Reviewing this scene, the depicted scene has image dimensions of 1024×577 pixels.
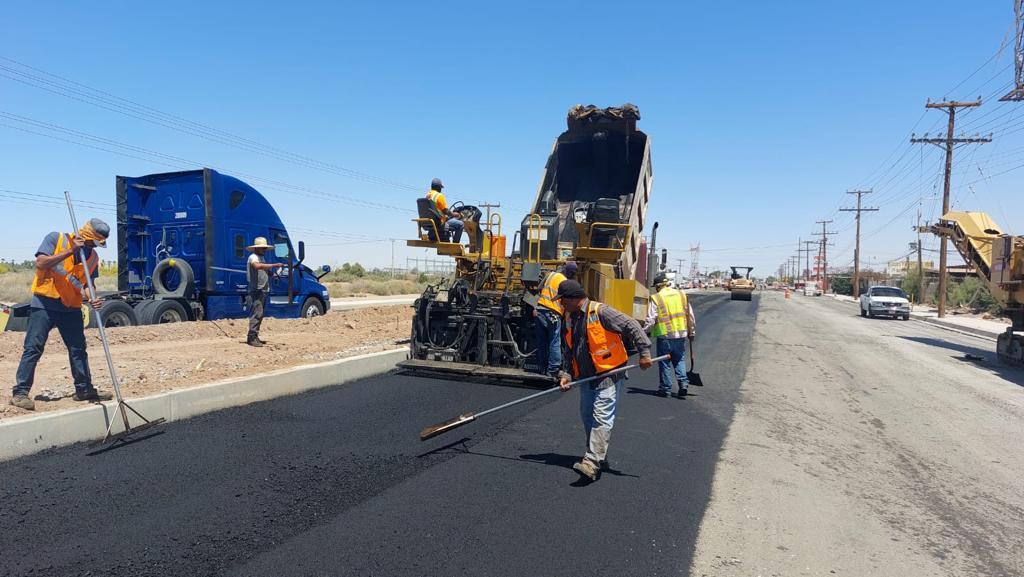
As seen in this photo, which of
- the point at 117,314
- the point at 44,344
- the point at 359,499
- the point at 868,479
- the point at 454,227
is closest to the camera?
the point at 359,499

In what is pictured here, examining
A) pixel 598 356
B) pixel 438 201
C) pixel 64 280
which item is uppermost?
pixel 438 201

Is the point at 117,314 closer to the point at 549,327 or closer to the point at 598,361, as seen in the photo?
the point at 549,327

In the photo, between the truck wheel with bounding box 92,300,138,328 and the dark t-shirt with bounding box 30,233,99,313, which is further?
the truck wheel with bounding box 92,300,138,328

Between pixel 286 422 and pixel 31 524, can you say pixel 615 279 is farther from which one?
pixel 31 524

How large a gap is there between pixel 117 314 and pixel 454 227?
5425 mm

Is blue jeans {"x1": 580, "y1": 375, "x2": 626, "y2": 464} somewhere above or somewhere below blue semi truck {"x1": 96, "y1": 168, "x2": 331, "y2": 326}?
below

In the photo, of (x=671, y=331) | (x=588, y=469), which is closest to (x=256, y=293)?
(x=671, y=331)

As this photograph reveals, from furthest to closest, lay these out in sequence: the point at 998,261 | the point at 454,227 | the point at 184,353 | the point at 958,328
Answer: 1. the point at 958,328
2. the point at 998,261
3. the point at 454,227
4. the point at 184,353

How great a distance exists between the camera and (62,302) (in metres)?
5.47

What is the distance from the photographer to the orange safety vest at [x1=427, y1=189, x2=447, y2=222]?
902 centimetres

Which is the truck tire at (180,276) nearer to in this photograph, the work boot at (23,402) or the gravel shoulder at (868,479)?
the work boot at (23,402)

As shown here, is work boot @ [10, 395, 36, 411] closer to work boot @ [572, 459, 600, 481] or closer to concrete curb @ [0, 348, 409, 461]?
concrete curb @ [0, 348, 409, 461]

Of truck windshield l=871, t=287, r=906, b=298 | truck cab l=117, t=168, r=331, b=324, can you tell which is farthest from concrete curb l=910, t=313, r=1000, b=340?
truck cab l=117, t=168, r=331, b=324

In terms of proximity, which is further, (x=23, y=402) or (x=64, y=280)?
(x=64, y=280)
